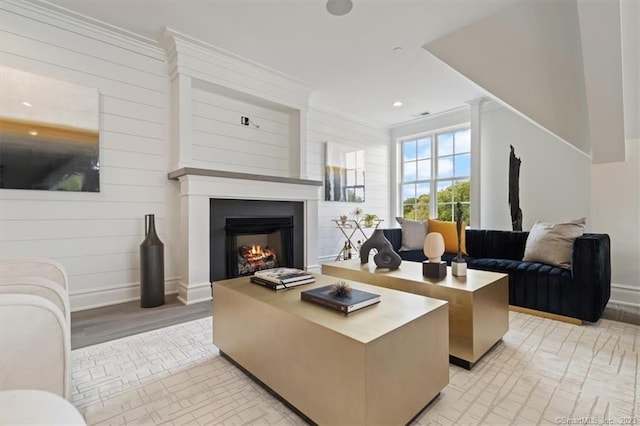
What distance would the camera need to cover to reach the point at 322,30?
2.98m

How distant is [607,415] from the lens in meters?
1.36

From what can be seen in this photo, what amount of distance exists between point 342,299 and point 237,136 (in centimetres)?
304

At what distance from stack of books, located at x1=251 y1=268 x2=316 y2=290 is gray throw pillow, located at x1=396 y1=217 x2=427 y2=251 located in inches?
98.2

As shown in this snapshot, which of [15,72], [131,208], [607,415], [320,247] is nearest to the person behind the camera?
[607,415]

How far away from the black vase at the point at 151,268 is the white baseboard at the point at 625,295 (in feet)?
14.2

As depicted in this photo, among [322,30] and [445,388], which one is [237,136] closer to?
[322,30]

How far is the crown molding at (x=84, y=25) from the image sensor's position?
101 inches

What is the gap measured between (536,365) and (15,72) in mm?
4346

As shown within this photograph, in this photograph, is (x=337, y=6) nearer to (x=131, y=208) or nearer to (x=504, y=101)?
(x=504, y=101)

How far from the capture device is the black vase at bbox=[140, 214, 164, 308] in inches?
113

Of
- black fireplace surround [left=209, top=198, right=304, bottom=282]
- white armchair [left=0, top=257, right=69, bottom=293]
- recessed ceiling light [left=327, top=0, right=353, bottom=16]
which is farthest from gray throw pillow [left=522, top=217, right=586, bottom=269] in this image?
white armchair [left=0, top=257, right=69, bottom=293]

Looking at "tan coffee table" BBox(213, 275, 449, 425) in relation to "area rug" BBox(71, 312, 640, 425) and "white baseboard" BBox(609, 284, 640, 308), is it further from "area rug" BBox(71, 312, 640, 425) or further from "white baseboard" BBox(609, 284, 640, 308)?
"white baseboard" BBox(609, 284, 640, 308)

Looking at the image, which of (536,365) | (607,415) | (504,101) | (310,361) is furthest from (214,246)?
(504,101)

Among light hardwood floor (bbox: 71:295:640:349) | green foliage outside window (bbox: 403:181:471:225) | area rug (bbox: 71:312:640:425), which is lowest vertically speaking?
area rug (bbox: 71:312:640:425)
